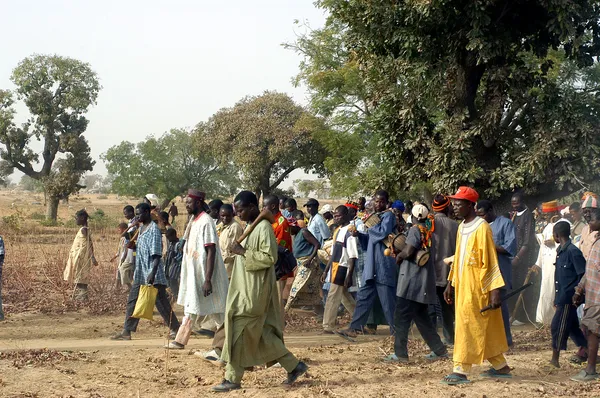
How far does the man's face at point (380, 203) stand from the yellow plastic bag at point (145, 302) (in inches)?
115

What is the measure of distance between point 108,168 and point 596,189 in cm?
3735

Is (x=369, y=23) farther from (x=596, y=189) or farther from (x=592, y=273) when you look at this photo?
(x=592, y=273)

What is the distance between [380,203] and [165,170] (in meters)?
36.6

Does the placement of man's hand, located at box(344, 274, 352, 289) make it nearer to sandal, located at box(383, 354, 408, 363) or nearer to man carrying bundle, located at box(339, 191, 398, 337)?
man carrying bundle, located at box(339, 191, 398, 337)

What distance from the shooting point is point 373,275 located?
900 cm

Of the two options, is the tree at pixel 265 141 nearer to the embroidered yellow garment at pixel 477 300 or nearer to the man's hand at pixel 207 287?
the man's hand at pixel 207 287

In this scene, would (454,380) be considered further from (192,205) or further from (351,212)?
(351,212)

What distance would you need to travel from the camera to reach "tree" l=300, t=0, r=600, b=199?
11.8 metres

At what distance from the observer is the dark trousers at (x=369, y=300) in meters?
9.02

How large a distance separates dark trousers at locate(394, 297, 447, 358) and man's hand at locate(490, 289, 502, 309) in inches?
48.2

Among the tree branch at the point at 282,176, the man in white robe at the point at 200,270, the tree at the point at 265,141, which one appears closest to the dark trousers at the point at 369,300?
the man in white robe at the point at 200,270

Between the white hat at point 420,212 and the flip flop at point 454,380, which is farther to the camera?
the white hat at point 420,212

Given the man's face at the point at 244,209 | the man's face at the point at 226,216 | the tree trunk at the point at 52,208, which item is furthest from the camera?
the tree trunk at the point at 52,208

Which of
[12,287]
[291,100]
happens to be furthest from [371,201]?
[291,100]
